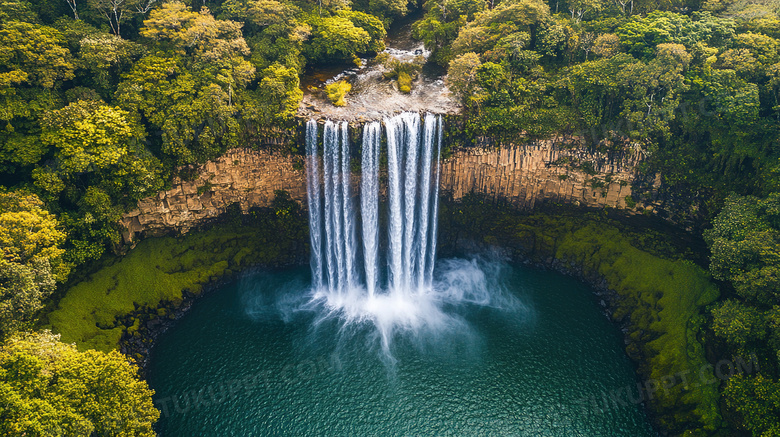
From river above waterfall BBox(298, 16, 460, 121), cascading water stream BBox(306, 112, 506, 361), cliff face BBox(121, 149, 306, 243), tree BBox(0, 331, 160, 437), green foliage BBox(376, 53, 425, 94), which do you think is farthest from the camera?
green foliage BBox(376, 53, 425, 94)

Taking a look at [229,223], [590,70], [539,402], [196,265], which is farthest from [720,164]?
[196,265]

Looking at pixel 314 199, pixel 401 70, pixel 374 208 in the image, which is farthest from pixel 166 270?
pixel 401 70

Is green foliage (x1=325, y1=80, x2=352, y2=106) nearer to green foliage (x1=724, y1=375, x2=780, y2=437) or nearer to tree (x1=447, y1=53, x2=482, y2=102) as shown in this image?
tree (x1=447, y1=53, x2=482, y2=102)

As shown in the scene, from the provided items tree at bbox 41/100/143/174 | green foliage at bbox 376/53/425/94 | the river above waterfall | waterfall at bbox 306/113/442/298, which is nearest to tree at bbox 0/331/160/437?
tree at bbox 41/100/143/174

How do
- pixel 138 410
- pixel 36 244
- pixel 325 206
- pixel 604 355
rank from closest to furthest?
pixel 138 410
pixel 36 244
pixel 604 355
pixel 325 206

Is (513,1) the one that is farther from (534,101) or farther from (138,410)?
(138,410)

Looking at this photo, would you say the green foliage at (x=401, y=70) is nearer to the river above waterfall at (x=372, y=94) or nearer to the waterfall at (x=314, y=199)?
the river above waterfall at (x=372, y=94)
